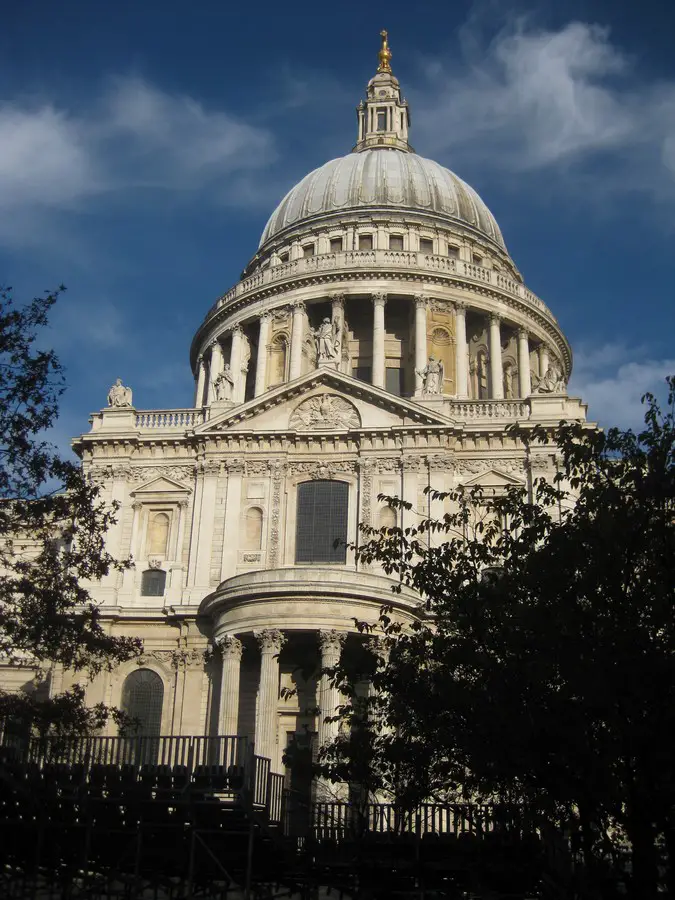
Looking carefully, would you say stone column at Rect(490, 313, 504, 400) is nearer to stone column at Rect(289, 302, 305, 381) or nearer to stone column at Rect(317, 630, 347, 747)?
stone column at Rect(289, 302, 305, 381)

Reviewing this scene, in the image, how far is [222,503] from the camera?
44688 millimetres

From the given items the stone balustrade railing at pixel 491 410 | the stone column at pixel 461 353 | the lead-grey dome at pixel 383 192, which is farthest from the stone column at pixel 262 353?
the stone balustrade railing at pixel 491 410

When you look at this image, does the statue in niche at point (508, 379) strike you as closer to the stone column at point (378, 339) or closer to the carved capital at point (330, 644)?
the stone column at point (378, 339)

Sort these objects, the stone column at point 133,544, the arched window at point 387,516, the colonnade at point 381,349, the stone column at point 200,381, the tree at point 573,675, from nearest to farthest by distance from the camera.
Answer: the tree at point 573,675 < the arched window at point 387,516 < the stone column at point 133,544 < the colonnade at point 381,349 < the stone column at point 200,381

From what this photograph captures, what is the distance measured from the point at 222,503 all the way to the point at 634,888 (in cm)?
3022

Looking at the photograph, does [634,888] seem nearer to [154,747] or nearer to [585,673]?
[585,673]

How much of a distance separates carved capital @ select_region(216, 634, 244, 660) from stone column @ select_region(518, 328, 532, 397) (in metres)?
26.3

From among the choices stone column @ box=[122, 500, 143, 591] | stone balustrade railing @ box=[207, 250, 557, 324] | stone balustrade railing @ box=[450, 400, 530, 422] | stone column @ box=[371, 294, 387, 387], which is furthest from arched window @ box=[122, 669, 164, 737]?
stone balustrade railing @ box=[207, 250, 557, 324]

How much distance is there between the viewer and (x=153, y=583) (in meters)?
44.4

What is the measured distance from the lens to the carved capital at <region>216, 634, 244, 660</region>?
127 ft

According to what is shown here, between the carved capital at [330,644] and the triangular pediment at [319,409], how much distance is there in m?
10.2

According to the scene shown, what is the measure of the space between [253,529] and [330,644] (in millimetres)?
8407

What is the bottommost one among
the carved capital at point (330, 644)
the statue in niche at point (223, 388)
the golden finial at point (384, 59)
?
the carved capital at point (330, 644)

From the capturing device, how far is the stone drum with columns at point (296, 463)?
38344mm
